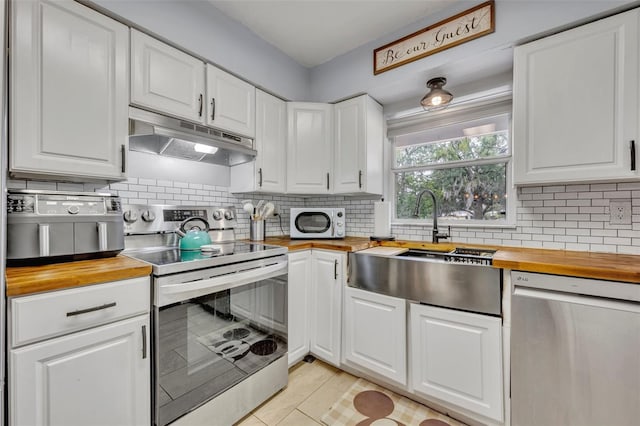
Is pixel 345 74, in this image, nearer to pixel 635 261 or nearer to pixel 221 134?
pixel 221 134

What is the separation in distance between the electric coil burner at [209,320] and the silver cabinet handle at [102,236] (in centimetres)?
18

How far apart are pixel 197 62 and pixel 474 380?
2.51m

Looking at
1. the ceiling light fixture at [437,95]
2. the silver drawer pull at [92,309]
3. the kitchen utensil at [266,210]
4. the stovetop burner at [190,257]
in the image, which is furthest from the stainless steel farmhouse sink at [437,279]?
the silver drawer pull at [92,309]

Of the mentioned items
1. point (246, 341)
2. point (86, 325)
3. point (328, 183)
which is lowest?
point (246, 341)

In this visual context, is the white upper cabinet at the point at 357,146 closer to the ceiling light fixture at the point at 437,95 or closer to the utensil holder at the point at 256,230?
the ceiling light fixture at the point at 437,95

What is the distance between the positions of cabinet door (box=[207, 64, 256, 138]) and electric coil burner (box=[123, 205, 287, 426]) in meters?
0.66

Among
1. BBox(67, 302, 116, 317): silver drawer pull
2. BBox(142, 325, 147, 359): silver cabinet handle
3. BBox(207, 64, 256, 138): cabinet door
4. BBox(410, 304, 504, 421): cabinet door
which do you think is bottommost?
BBox(410, 304, 504, 421): cabinet door

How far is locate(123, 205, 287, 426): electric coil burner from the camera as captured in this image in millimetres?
1221

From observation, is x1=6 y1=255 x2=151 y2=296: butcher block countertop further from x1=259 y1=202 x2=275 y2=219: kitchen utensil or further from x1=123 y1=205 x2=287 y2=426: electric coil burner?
x1=259 y1=202 x2=275 y2=219: kitchen utensil

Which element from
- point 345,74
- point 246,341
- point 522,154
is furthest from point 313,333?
point 345,74

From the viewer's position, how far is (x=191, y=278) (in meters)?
1.27

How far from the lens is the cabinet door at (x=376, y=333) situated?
168 centimetres

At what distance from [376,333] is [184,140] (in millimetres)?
1709

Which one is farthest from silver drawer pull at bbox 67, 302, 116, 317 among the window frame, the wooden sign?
the wooden sign
